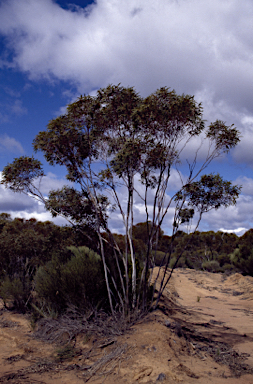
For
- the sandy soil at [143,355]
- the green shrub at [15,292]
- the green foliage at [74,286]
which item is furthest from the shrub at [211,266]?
the green foliage at [74,286]

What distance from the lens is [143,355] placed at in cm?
602

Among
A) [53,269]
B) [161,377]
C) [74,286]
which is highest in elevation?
[53,269]

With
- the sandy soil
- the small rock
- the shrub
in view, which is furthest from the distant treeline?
the shrub

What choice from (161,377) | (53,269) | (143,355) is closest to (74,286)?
(53,269)

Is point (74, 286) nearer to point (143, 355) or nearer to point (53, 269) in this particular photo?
point (53, 269)

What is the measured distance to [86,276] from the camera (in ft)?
27.9

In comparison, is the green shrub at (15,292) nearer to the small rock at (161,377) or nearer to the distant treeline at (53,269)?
the distant treeline at (53,269)

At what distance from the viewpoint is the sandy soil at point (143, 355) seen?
5434 millimetres

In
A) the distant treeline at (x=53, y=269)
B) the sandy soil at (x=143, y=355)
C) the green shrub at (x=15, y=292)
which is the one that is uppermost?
the distant treeline at (x=53, y=269)

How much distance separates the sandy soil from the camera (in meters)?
5.43

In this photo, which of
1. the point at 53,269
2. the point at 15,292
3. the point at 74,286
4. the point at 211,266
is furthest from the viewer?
the point at 211,266

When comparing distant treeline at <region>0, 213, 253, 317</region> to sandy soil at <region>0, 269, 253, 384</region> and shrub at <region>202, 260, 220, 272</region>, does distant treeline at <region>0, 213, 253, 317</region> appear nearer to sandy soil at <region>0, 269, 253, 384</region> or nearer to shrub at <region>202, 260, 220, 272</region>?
sandy soil at <region>0, 269, 253, 384</region>

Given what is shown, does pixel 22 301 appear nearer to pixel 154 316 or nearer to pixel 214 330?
pixel 154 316

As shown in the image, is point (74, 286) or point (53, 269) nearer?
point (74, 286)
